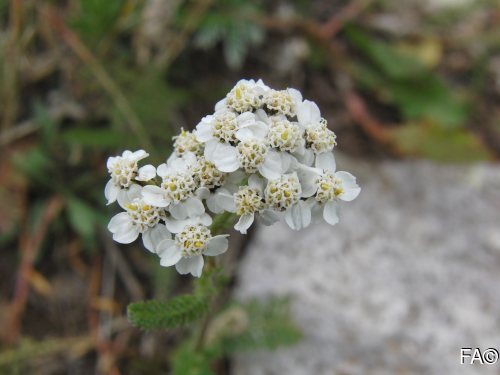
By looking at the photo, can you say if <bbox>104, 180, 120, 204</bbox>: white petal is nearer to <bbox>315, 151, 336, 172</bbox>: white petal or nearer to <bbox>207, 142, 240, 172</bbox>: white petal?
<bbox>207, 142, 240, 172</bbox>: white petal

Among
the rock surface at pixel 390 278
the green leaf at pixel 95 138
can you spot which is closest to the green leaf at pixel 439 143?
the rock surface at pixel 390 278

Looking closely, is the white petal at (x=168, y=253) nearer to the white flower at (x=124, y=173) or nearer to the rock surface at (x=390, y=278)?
the white flower at (x=124, y=173)

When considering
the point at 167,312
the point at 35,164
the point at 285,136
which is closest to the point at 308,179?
the point at 285,136

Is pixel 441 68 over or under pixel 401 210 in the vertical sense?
over

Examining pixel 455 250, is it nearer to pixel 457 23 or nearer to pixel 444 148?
pixel 444 148

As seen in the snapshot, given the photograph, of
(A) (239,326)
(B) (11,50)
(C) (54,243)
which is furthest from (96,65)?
(A) (239,326)

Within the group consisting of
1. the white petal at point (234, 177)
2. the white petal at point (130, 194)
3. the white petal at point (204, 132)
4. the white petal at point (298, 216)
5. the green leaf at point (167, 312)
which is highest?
the white petal at point (204, 132)

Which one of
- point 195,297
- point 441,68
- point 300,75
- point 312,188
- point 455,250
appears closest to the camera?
point 312,188
